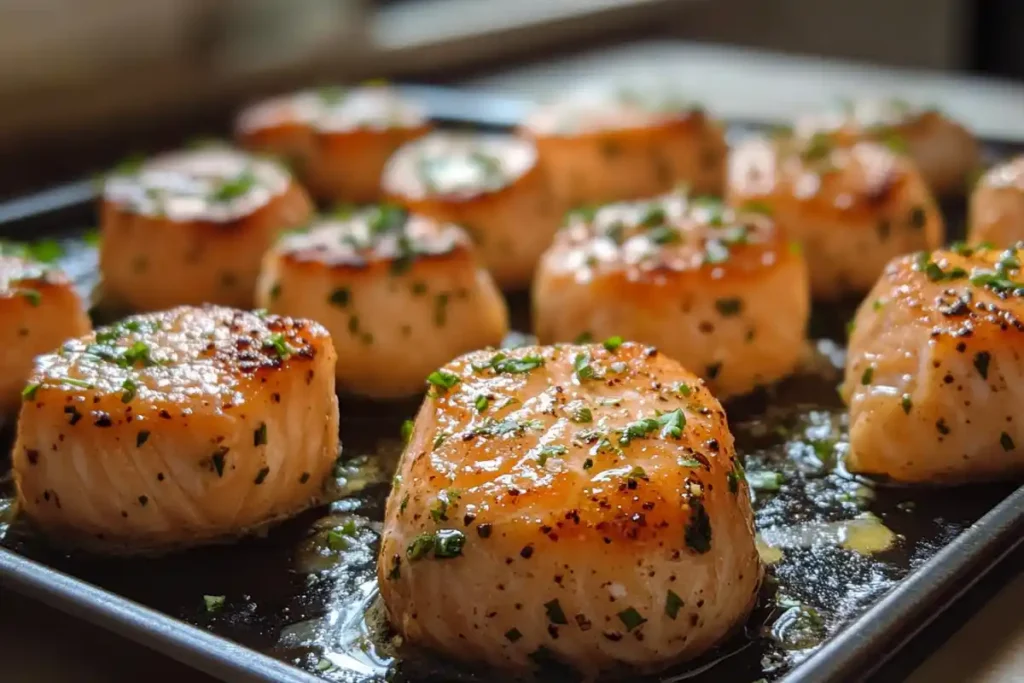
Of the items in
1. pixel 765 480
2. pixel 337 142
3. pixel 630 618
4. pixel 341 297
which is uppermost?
pixel 337 142

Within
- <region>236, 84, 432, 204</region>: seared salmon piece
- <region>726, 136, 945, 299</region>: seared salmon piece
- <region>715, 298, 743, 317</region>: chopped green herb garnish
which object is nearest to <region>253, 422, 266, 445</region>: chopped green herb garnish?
<region>715, 298, 743, 317</region>: chopped green herb garnish

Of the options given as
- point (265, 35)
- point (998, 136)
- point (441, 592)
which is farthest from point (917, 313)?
point (265, 35)

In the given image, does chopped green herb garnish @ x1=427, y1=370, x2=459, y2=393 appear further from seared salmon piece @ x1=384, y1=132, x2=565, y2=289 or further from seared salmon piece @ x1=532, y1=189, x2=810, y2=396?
seared salmon piece @ x1=384, y1=132, x2=565, y2=289

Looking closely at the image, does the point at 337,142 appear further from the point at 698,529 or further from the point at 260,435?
the point at 698,529

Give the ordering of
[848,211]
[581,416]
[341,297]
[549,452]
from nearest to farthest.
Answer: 1. [549,452]
2. [581,416]
3. [341,297]
4. [848,211]

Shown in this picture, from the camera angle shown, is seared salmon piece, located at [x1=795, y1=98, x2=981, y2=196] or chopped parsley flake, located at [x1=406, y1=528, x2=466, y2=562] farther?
seared salmon piece, located at [x1=795, y1=98, x2=981, y2=196]

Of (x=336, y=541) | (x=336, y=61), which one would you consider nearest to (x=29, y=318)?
(x=336, y=541)
